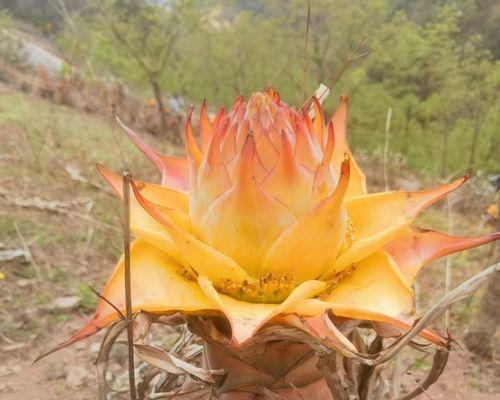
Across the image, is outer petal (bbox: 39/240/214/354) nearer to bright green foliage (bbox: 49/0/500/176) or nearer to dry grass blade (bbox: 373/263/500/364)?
dry grass blade (bbox: 373/263/500/364)

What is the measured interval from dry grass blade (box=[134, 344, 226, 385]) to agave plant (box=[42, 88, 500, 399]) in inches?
1.2

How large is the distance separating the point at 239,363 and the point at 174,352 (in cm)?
31

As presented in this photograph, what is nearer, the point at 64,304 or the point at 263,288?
the point at 263,288

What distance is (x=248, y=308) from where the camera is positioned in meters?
0.50

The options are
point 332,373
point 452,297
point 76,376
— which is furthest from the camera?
point 76,376

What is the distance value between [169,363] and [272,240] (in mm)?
164

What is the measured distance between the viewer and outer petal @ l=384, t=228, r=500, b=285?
548 mm

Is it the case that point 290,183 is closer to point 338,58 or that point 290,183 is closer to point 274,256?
point 274,256

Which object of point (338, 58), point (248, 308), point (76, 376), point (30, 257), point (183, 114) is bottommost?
point (76, 376)

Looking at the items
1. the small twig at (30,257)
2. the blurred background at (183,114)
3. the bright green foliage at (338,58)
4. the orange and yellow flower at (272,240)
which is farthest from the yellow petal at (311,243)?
the bright green foliage at (338,58)

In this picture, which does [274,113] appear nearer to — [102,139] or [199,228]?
[199,228]

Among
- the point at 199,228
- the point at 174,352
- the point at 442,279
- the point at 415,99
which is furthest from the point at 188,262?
the point at 415,99

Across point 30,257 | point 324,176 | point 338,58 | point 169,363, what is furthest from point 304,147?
point 338,58

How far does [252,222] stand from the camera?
21.1 inches
